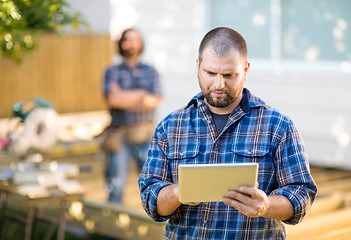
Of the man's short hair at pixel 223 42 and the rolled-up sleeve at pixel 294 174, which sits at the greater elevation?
the man's short hair at pixel 223 42

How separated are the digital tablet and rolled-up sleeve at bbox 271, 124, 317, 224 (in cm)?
22

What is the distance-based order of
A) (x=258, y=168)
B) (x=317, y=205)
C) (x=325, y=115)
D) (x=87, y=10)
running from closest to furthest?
1. (x=258, y=168)
2. (x=317, y=205)
3. (x=325, y=115)
4. (x=87, y=10)

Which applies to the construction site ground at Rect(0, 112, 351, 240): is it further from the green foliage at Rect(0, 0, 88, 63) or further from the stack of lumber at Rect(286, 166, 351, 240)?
the green foliage at Rect(0, 0, 88, 63)

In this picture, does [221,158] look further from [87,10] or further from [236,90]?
[87,10]

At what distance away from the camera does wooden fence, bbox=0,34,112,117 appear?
44.5 ft

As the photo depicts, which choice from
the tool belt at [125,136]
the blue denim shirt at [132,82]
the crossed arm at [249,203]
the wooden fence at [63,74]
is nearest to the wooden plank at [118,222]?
the tool belt at [125,136]

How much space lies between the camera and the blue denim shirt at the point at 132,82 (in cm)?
669

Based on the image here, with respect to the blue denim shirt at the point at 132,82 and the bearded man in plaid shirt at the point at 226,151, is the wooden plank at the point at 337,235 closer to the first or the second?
the blue denim shirt at the point at 132,82

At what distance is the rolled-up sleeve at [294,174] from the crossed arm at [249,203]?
49mm

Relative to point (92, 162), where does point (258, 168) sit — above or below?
above

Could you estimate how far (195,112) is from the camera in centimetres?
289

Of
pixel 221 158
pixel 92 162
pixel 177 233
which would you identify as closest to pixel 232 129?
pixel 221 158

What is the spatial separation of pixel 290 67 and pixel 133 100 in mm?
2612

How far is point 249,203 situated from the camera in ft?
8.16
